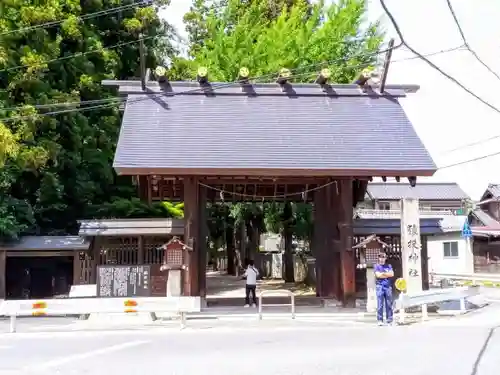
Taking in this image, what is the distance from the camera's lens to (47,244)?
71.1 feet

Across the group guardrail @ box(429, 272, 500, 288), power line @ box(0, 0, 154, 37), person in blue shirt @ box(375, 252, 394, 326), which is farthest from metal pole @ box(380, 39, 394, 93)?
power line @ box(0, 0, 154, 37)

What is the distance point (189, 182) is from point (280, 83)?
5384mm

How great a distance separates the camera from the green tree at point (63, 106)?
21312 millimetres

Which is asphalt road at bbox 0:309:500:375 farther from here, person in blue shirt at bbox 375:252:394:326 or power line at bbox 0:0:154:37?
power line at bbox 0:0:154:37

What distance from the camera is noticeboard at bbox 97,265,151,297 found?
18094 millimetres

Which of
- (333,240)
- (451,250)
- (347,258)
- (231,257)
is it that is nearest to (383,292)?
(347,258)

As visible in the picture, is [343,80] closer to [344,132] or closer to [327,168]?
[344,132]

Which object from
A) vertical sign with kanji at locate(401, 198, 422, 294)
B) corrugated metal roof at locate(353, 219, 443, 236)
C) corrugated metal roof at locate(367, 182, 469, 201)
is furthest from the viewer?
corrugated metal roof at locate(367, 182, 469, 201)

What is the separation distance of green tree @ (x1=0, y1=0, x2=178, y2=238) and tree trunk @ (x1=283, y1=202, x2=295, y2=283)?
20.5 ft

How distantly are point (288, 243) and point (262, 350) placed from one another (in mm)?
22218

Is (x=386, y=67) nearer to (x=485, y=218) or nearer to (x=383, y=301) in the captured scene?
(x=383, y=301)

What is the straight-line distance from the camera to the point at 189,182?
18.2 meters

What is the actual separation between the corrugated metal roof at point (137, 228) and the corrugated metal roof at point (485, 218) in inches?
1432

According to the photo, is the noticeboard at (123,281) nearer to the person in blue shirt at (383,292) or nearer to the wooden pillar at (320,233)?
the wooden pillar at (320,233)
